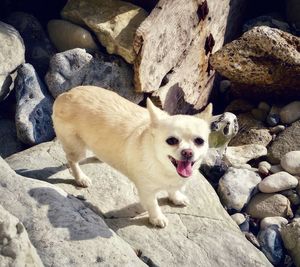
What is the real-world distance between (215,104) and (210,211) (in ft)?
10.5

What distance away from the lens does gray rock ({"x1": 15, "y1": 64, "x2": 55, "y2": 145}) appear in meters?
7.33

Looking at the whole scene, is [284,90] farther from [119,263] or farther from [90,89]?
[119,263]

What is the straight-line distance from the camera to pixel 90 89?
20.4 feet

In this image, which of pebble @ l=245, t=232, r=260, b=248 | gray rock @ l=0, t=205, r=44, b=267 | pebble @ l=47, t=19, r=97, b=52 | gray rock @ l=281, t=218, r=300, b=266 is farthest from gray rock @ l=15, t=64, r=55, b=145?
gray rock @ l=281, t=218, r=300, b=266

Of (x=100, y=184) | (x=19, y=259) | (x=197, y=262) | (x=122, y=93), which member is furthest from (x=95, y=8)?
(x=19, y=259)

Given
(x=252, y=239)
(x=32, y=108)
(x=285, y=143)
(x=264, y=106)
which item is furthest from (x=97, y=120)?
(x=264, y=106)

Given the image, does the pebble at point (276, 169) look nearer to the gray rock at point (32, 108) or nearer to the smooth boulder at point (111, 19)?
the smooth boulder at point (111, 19)

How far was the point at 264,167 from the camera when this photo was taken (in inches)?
303

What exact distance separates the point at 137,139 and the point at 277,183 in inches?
101

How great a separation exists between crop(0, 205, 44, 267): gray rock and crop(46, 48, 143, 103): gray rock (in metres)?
4.02

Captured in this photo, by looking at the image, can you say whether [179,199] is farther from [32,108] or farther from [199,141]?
[32,108]

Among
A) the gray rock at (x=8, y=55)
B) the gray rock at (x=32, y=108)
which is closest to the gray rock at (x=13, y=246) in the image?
the gray rock at (x=32, y=108)

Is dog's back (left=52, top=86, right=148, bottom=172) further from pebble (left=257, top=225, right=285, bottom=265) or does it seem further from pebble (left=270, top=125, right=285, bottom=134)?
pebble (left=270, top=125, right=285, bottom=134)

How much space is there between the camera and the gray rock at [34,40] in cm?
834
